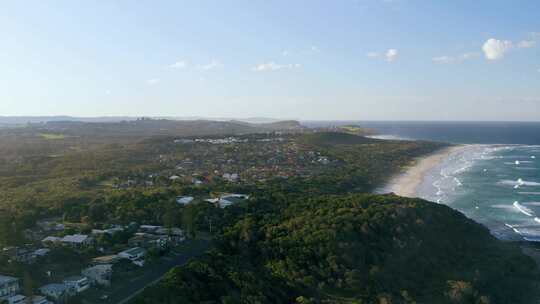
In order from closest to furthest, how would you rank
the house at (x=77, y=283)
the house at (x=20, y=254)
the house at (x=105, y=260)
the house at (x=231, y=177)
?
the house at (x=77, y=283), the house at (x=20, y=254), the house at (x=105, y=260), the house at (x=231, y=177)

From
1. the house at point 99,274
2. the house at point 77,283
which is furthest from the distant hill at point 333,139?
the house at point 77,283

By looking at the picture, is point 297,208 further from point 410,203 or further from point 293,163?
point 293,163

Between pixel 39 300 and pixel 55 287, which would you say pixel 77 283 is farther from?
pixel 39 300

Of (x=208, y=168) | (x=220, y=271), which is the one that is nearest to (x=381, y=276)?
(x=220, y=271)

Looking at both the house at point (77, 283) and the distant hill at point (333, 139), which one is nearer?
the house at point (77, 283)

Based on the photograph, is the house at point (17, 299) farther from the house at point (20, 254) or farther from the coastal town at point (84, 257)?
the house at point (20, 254)

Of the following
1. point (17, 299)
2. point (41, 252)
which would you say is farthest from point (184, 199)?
point (17, 299)

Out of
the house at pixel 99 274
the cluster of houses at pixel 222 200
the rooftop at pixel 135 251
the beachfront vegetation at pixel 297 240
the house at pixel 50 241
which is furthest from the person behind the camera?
the cluster of houses at pixel 222 200
